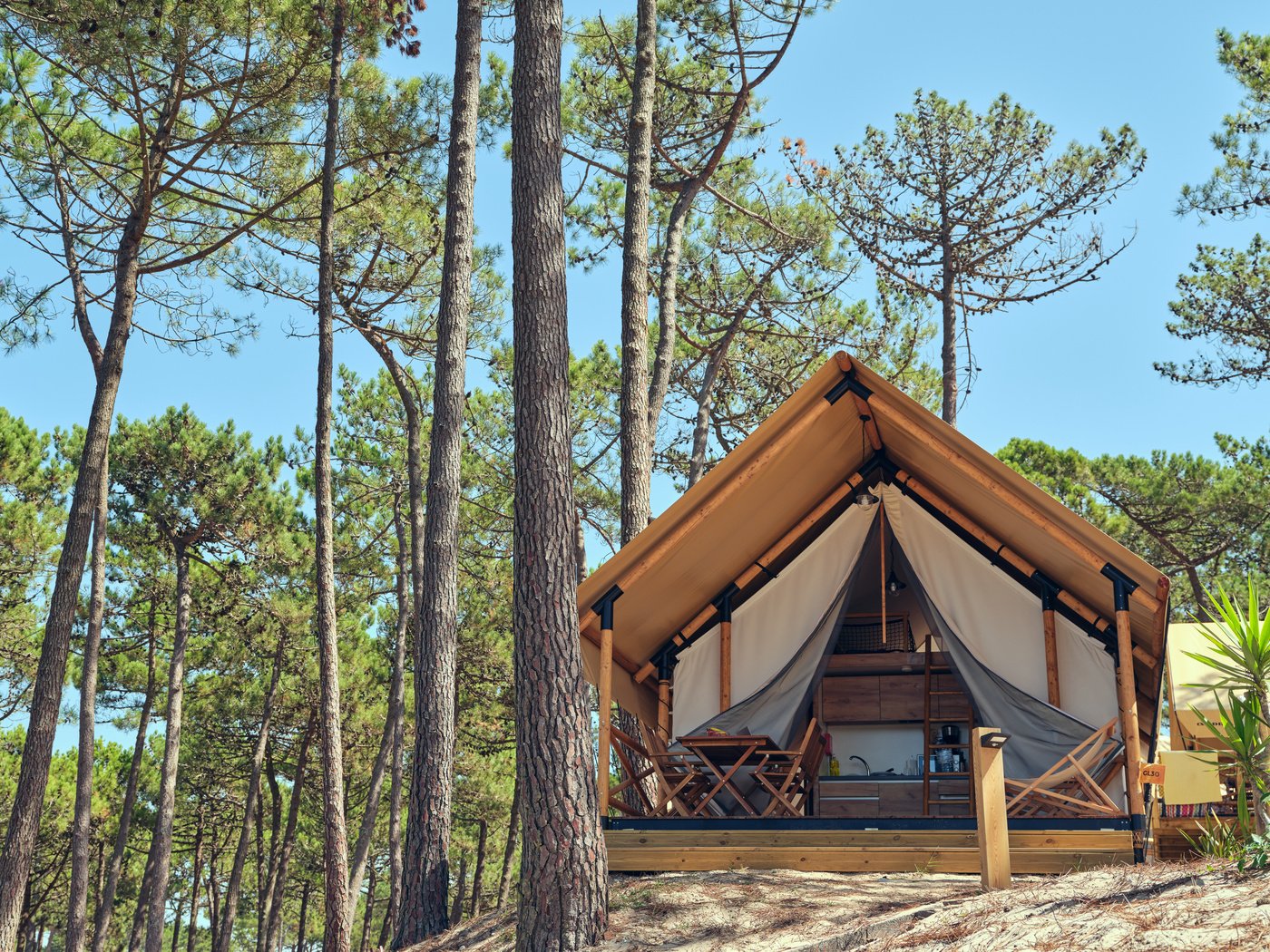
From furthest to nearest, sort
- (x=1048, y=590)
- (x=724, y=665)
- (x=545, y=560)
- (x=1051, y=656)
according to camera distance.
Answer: (x=724, y=665), (x=1048, y=590), (x=1051, y=656), (x=545, y=560)

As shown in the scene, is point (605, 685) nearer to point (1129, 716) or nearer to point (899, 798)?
point (899, 798)

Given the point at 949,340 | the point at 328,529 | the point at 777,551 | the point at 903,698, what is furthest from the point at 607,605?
the point at 949,340

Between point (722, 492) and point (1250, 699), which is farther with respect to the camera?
point (722, 492)

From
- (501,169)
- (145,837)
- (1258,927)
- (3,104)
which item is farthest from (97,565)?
(145,837)

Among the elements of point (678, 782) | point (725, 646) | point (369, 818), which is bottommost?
point (369, 818)

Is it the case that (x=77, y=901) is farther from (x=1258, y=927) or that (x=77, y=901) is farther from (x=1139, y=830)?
(x=1258, y=927)

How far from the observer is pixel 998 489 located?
612 centimetres

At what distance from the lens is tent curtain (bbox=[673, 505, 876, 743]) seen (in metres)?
7.23

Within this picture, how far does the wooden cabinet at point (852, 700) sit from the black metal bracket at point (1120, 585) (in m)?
2.20

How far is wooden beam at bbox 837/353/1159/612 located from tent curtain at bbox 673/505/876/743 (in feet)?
4.04

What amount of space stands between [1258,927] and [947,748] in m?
4.42

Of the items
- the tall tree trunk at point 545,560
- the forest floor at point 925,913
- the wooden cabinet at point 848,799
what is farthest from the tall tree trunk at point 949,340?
the tall tree trunk at point 545,560

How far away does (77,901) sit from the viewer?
1102 cm

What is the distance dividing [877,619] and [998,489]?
6.60ft
